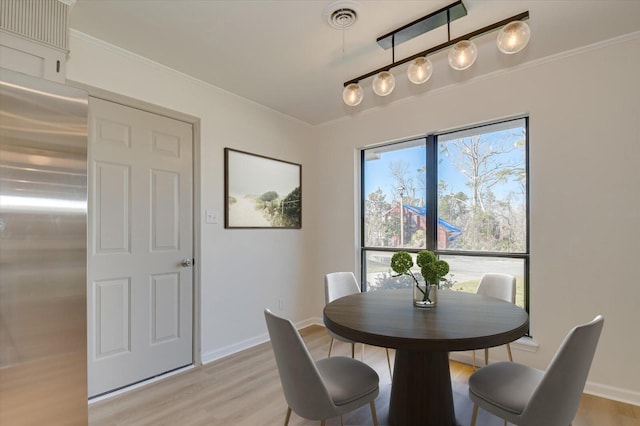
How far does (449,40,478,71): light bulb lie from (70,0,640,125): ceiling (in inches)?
14.9

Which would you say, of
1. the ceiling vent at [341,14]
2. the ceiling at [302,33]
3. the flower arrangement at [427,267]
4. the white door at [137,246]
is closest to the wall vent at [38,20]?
the ceiling at [302,33]

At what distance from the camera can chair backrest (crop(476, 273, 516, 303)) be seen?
2.36 metres

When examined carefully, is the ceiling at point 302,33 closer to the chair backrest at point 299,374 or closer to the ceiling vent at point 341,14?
the ceiling vent at point 341,14

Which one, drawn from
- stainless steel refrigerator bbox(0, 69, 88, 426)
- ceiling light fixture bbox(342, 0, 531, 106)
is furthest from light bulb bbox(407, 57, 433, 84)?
stainless steel refrigerator bbox(0, 69, 88, 426)

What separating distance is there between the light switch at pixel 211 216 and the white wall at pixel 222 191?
37 mm

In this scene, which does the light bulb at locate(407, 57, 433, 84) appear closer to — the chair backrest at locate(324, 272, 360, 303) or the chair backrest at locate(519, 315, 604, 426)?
the chair backrest at locate(519, 315, 604, 426)

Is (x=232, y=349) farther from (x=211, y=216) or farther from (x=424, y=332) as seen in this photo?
(x=424, y=332)

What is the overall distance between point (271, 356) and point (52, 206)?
223cm

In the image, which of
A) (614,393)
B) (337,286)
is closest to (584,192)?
(614,393)

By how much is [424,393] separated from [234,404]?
128 cm

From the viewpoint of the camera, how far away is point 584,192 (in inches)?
91.5

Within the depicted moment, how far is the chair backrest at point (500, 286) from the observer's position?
7.73ft

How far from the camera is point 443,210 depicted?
3.12 meters

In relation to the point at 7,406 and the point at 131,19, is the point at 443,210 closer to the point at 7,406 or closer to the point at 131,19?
the point at 131,19
